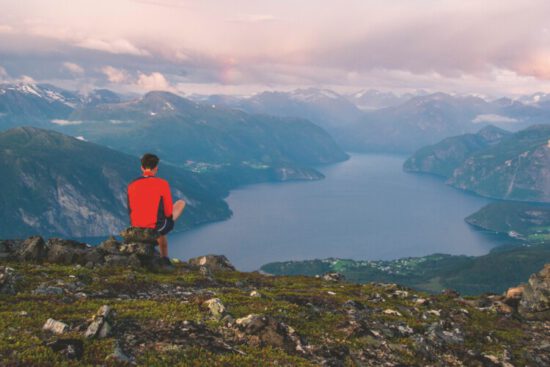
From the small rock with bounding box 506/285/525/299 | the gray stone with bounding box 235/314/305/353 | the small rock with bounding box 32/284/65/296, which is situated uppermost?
the gray stone with bounding box 235/314/305/353

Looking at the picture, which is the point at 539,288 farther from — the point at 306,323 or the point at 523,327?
the point at 306,323

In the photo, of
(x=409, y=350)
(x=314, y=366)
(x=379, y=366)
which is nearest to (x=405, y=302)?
(x=409, y=350)

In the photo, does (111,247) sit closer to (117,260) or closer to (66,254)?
(117,260)

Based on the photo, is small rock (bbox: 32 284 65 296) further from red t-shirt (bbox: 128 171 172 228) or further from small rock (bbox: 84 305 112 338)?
small rock (bbox: 84 305 112 338)

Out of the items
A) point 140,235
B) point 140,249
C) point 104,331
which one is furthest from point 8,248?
point 104,331

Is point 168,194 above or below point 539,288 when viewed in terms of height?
above

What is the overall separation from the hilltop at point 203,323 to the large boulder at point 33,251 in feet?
0.25

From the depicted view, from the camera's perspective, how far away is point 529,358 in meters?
24.9

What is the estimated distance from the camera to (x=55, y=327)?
17438mm

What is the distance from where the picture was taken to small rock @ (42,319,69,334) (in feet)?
56.8

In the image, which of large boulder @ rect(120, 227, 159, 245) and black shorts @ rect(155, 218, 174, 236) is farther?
large boulder @ rect(120, 227, 159, 245)

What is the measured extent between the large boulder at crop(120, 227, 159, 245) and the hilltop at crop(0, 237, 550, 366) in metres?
1.05

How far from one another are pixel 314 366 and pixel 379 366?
3763 millimetres

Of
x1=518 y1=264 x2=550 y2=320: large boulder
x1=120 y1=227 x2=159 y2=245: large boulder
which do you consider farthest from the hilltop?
x1=120 y1=227 x2=159 y2=245: large boulder
